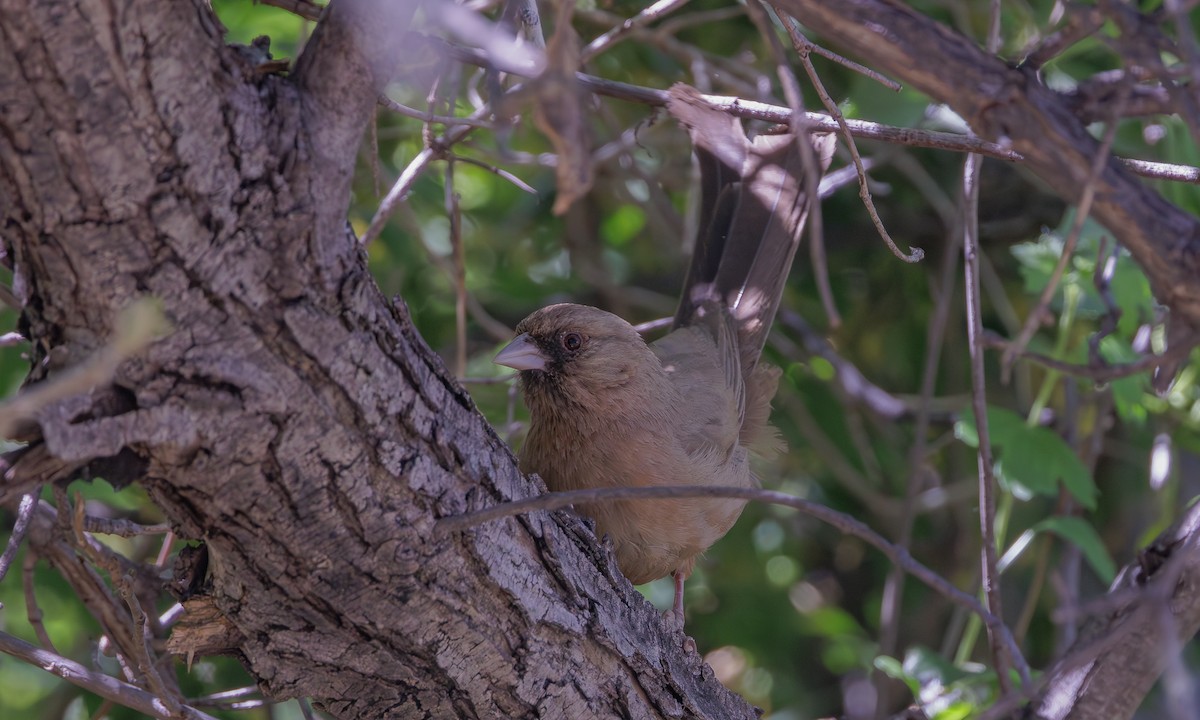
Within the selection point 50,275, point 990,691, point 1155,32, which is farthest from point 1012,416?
point 50,275

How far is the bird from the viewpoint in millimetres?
3289

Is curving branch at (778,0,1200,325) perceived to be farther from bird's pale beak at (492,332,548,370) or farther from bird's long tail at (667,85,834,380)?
bird's long tail at (667,85,834,380)

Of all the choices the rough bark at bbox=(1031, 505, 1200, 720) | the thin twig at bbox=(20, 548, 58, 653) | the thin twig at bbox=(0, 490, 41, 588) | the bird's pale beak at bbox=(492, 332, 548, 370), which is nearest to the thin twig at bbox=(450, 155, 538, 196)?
the bird's pale beak at bbox=(492, 332, 548, 370)

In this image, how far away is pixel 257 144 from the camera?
175 cm

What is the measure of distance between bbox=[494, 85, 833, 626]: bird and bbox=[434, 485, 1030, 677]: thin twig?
33.6 inches

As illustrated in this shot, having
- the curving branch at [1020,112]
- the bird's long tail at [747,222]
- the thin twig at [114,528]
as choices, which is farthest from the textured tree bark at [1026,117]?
the bird's long tail at [747,222]

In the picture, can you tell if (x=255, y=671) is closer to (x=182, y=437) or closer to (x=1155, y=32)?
(x=182, y=437)

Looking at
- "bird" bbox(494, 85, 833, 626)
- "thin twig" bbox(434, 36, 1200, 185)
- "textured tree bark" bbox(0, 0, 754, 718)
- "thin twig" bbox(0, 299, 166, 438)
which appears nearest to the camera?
"thin twig" bbox(0, 299, 166, 438)

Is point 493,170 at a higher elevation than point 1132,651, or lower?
higher

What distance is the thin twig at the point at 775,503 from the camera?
1649 millimetres

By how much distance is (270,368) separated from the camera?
5.97ft

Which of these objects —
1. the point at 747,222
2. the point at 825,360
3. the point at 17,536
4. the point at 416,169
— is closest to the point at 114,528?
the point at 17,536

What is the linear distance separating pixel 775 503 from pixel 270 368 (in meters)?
0.86

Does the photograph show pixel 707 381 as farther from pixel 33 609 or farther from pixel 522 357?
pixel 33 609
